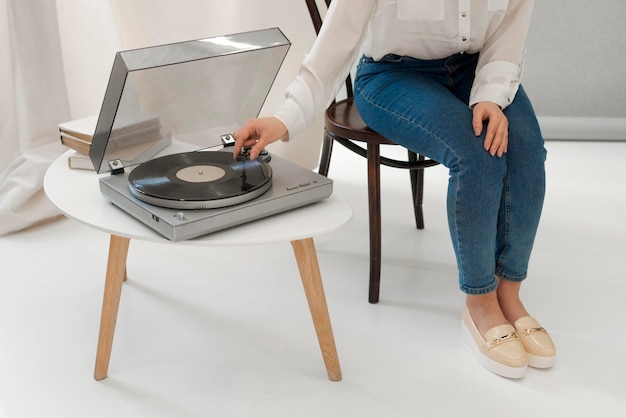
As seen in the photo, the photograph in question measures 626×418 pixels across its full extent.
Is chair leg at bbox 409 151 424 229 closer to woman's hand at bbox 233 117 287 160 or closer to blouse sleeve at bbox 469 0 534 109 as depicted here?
blouse sleeve at bbox 469 0 534 109

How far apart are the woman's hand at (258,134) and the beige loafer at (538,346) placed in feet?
1.91

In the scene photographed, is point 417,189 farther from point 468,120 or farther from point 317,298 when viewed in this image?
point 317,298

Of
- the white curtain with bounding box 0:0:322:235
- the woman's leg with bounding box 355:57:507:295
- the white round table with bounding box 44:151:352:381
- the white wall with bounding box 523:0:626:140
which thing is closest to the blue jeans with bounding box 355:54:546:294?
the woman's leg with bounding box 355:57:507:295

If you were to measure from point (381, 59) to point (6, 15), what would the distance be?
1019 mm

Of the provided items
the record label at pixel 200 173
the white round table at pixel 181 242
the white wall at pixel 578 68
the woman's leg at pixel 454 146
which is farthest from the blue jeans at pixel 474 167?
the white wall at pixel 578 68

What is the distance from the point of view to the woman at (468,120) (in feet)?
4.40

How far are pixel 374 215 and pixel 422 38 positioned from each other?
36 centimetres

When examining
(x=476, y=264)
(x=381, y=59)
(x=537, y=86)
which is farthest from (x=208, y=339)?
(x=537, y=86)

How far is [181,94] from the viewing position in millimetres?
1312

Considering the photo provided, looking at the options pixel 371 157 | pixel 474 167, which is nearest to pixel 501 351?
pixel 474 167

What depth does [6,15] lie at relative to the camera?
1.94 metres

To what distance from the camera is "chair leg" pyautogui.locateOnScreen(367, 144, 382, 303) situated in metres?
1.55

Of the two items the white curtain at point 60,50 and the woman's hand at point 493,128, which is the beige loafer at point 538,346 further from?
the white curtain at point 60,50

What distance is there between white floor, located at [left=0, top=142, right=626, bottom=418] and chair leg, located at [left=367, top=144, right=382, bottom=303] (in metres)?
0.05
